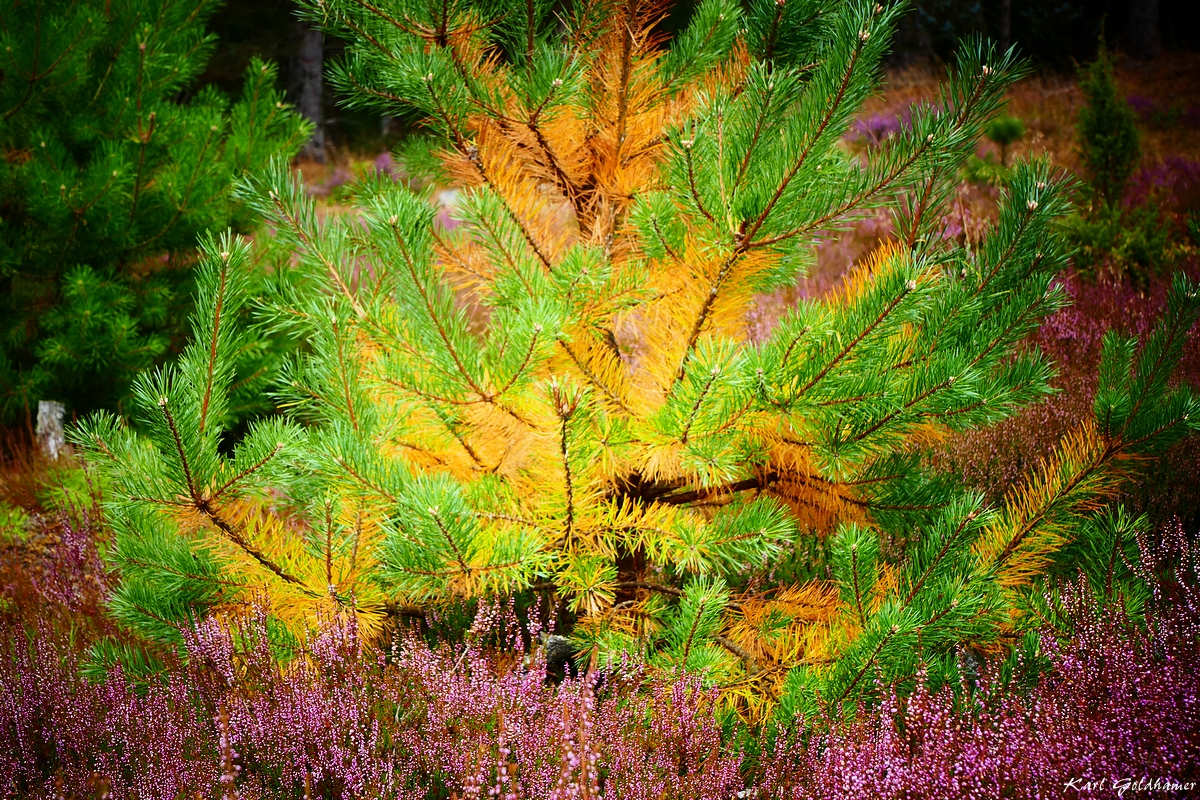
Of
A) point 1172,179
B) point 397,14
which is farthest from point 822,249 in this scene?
point 397,14

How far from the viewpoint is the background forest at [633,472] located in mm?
1604

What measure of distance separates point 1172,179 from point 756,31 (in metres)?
5.95

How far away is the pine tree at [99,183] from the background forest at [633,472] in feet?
6.67

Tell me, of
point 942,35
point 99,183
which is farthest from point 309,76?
point 942,35

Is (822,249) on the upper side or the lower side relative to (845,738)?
upper

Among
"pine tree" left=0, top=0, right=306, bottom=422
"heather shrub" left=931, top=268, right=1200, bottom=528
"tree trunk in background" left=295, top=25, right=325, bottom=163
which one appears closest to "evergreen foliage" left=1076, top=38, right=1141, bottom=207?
"heather shrub" left=931, top=268, right=1200, bottom=528

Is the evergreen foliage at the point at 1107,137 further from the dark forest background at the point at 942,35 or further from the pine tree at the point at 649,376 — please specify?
the dark forest background at the point at 942,35

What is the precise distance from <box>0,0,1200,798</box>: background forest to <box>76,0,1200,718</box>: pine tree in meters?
0.01

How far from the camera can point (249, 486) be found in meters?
1.77

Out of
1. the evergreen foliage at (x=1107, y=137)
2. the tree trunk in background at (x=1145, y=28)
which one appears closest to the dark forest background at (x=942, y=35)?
the tree trunk in background at (x=1145, y=28)

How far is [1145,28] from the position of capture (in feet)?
43.4

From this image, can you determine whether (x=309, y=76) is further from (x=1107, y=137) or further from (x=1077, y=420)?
(x=1077, y=420)

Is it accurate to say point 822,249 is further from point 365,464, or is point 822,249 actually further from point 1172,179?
point 365,464

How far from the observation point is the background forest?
160cm
